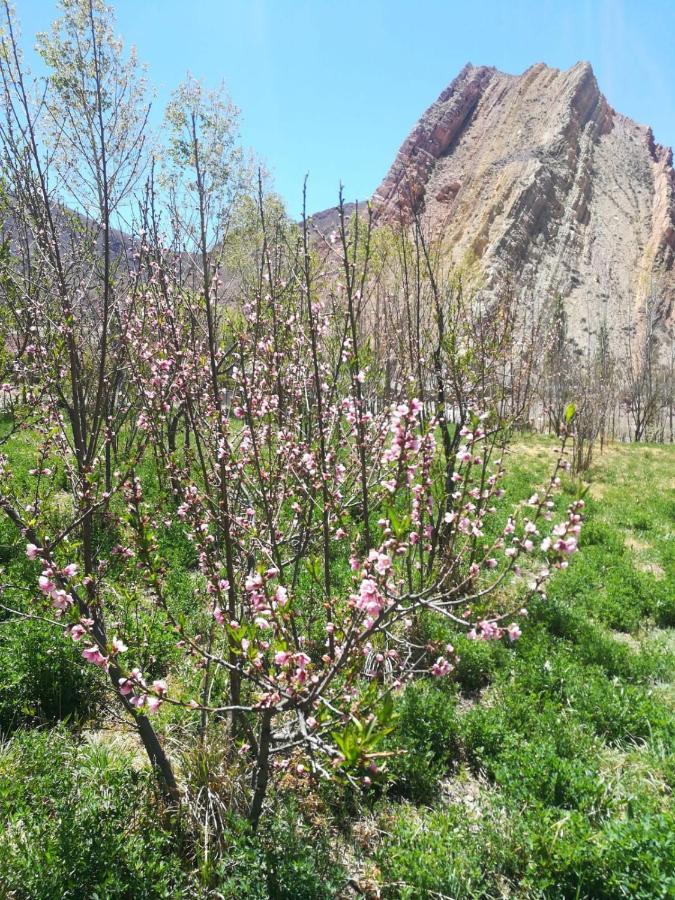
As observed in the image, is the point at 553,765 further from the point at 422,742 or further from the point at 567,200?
the point at 567,200

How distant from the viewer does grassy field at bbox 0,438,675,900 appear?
8.08 feet

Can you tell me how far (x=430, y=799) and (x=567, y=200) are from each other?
68064 millimetres

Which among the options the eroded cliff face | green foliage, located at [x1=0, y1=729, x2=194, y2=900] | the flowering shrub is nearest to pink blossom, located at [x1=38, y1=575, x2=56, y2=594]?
the flowering shrub

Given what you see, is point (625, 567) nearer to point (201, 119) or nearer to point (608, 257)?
point (201, 119)

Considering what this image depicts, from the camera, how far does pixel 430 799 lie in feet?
10.8

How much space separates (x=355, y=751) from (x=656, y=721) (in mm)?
3064

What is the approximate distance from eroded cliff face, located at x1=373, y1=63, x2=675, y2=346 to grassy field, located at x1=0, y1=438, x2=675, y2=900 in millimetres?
47763

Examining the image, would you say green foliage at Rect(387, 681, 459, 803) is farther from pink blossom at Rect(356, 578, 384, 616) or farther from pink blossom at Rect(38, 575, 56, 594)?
pink blossom at Rect(38, 575, 56, 594)

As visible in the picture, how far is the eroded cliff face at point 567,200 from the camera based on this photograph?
54.5 meters

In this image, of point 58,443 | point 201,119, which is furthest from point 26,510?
point 201,119

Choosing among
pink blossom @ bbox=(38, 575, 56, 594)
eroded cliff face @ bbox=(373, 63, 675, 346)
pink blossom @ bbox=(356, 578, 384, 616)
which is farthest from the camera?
eroded cliff face @ bbox=(373, 63, 675, 346)

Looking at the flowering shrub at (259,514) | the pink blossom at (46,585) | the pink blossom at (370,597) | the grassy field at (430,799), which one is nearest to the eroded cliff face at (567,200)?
the flowering shrub at (259,514)

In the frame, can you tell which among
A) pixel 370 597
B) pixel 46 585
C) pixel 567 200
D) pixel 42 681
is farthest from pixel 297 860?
pixel 567 200

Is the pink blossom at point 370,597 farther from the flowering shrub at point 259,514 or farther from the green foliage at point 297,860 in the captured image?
the green foliage at point 297,860
